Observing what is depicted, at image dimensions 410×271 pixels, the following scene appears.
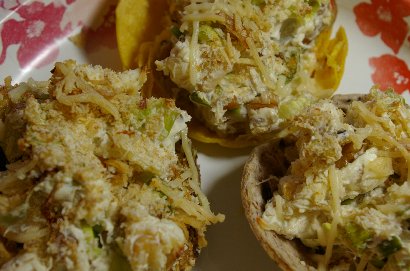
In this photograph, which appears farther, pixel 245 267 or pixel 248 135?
pixel 248 135

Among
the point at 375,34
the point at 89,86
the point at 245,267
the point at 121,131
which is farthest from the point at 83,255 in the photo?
the point at 375,34

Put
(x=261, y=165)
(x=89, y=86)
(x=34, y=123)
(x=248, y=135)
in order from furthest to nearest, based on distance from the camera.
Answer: (x=248, y=135)
(x=261, y=165)
(x=89, y=86)
(x=34, y=123)

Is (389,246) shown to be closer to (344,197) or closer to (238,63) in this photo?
(344,197)

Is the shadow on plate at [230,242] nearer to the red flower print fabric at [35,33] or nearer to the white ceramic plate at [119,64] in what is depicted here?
the white ceramic plate at [119,64]

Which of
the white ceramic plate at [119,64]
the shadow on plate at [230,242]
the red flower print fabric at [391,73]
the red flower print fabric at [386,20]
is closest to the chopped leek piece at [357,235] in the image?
the shadow on plate at [230,242]

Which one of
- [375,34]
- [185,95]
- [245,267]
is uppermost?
[185,95]

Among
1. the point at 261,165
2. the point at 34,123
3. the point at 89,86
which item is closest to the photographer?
the point at 34,123

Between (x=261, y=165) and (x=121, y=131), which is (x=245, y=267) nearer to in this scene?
(x=261, y=165)

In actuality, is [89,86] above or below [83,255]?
above
